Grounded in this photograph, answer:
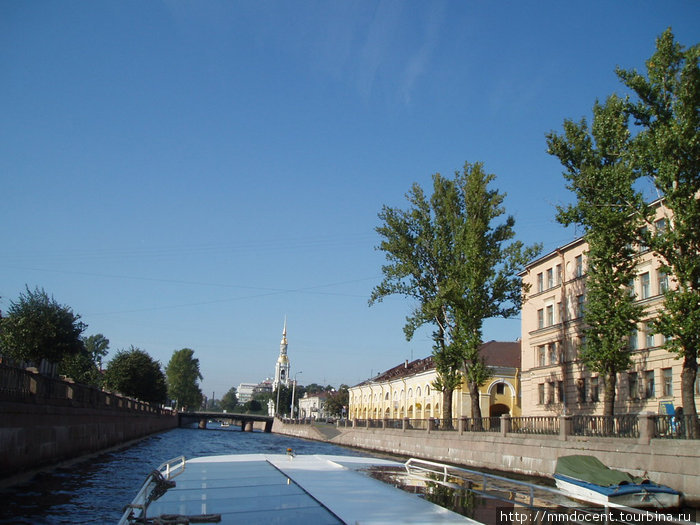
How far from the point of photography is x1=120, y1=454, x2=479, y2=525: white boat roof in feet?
20.6

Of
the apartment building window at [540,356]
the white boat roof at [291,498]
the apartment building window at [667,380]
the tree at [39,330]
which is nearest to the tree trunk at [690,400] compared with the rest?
the apartment building window at [667,380]

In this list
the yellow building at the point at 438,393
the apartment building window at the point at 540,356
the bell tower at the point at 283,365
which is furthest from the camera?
the bell tower at the point at 283,365

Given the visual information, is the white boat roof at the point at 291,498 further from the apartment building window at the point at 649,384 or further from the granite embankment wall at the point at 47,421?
the apartment building window at the point at 649,384

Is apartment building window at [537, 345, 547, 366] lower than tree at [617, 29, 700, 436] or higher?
lower

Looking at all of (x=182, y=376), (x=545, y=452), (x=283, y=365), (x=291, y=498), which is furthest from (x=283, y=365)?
(x=291, y=498)

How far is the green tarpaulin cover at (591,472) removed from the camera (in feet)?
50.2

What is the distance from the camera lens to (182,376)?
128 metres

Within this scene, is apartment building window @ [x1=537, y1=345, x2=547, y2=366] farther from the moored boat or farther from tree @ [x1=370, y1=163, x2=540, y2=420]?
the moored boat

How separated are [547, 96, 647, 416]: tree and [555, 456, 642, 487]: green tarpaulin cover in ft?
32.9

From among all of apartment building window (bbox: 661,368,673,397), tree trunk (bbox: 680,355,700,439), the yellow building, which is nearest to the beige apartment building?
apartment building window (bbox: 661,368,673,397)

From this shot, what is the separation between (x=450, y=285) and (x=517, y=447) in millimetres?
9900

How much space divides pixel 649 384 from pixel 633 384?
1363mm

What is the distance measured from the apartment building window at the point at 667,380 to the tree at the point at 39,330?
3251cm

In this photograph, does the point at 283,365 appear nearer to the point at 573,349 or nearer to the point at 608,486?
the point at 573,349
